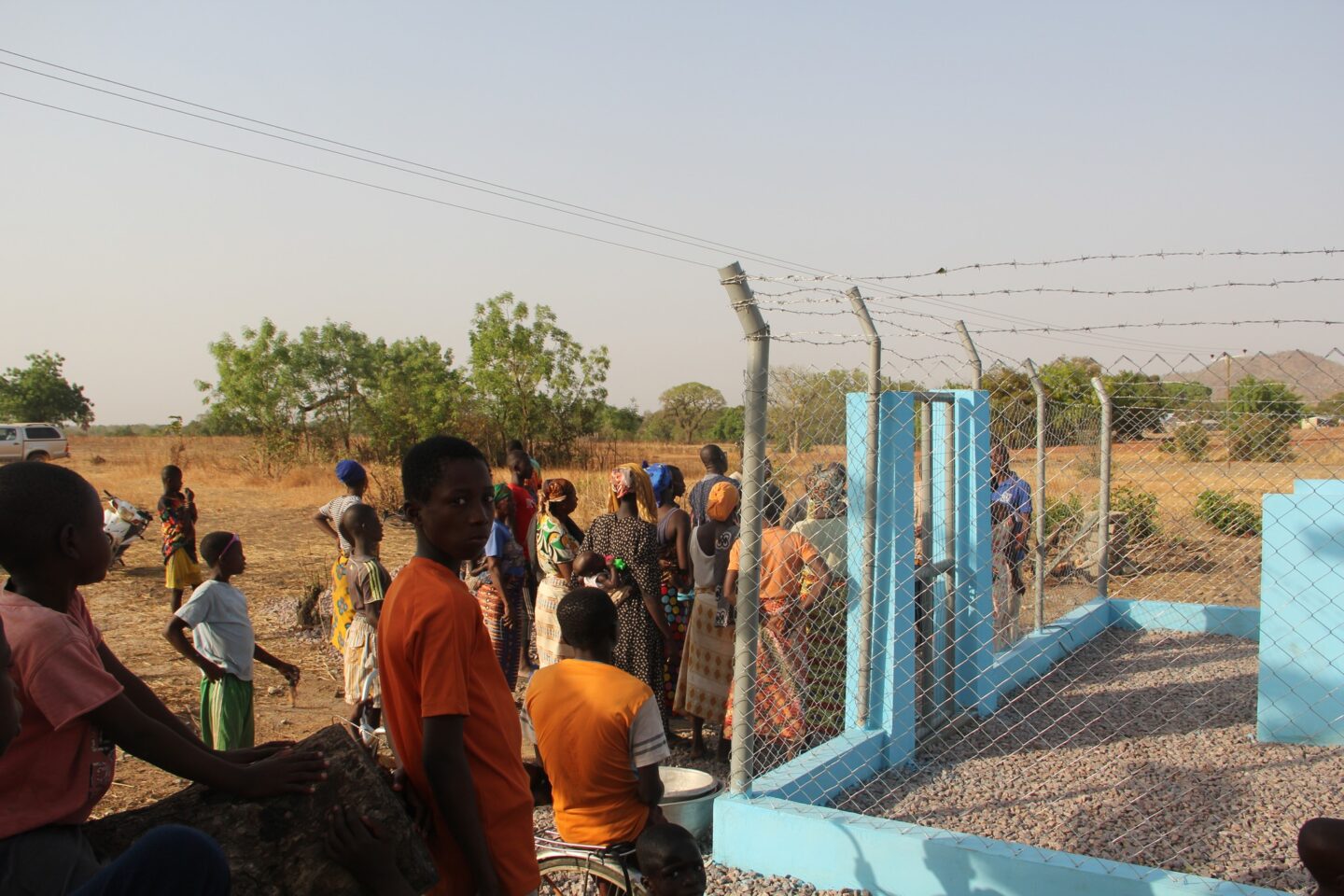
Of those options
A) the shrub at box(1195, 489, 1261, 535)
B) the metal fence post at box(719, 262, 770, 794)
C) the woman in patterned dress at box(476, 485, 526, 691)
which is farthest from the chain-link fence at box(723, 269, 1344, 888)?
the shrub at box(1195, 489, 1261, 535)

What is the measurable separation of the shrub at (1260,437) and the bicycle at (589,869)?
3.99 m

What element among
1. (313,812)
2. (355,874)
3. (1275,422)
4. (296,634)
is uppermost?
(1275,422)

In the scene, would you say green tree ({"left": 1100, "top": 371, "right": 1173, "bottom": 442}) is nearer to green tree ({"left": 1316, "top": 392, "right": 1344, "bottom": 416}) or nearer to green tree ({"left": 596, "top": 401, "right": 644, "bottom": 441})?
green tree ({"left": 1316, "top": 392, "right": 1344, "bottom": 416})

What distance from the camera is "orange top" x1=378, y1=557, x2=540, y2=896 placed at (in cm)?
200

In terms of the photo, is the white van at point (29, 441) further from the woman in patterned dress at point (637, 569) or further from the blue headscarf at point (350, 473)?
the woman in patterned dress at point (637, 569)

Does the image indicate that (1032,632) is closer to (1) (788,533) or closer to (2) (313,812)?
(1) (788,533)

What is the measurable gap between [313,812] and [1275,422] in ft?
21.1

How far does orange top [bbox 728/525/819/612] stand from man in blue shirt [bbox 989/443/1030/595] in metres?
2.61

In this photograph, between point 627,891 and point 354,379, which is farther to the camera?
point 354,379

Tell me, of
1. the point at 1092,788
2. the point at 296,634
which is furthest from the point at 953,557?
the point at 296,634

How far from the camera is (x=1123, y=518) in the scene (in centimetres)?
1154

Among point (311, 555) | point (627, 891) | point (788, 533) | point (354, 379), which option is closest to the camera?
point (627, 891)

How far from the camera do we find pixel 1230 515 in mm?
12055

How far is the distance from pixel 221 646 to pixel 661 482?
2699mm
